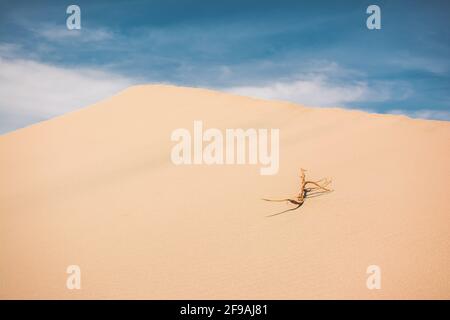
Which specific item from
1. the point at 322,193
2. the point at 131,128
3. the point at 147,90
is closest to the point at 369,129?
the point at 322,193

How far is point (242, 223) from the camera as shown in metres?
4.48

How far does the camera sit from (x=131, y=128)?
1167 cm

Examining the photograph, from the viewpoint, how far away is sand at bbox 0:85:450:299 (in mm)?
3250

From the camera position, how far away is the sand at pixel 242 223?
128 inches

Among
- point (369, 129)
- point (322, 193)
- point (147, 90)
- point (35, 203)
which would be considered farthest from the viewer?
point (147, 90)

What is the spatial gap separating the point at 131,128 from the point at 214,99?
345 cm

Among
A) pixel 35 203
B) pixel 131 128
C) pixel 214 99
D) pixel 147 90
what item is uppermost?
pixel 147 90

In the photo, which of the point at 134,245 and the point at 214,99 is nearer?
the point at 134,245
